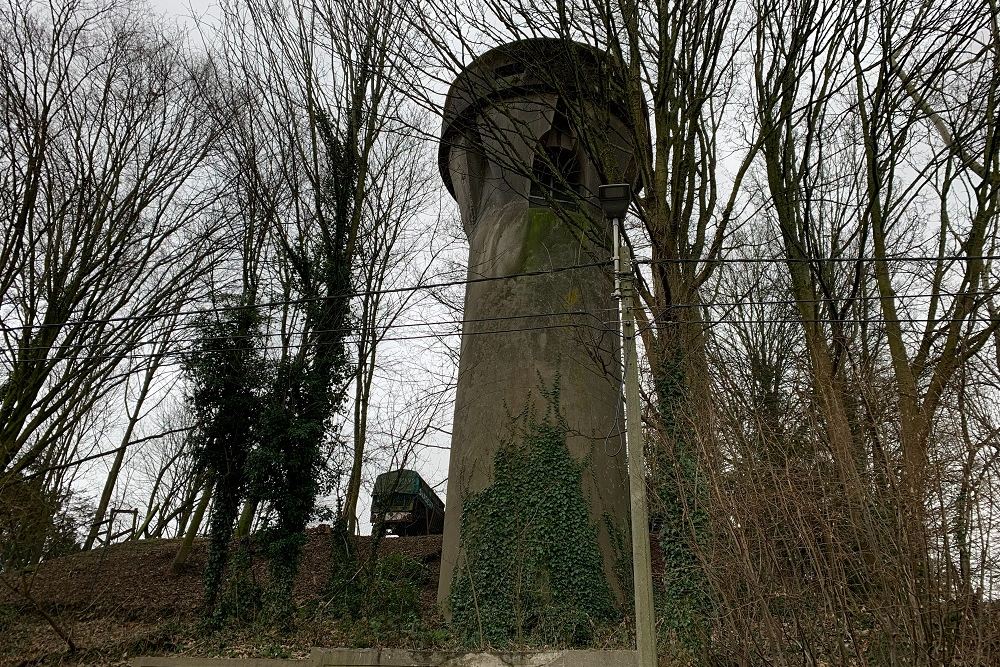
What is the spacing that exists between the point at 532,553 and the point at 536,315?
378 cm

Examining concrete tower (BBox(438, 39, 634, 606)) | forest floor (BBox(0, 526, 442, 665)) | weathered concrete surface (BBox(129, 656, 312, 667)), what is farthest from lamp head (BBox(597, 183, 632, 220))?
forest floor (BBox(0, 526, 442, 665))

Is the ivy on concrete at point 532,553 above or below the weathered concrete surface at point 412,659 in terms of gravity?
above

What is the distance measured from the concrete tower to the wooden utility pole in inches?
123

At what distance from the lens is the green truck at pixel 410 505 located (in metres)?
18.3

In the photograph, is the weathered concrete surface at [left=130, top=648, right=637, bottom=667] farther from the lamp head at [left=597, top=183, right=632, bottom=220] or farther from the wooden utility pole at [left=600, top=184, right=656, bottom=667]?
the lamp head at [left=597, top=183, right=632, bottom=220]

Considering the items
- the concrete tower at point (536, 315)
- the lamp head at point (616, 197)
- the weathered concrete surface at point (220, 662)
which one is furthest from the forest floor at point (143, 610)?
the lamp head at point (616, 197)

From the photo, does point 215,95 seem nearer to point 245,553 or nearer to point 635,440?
point 245,553

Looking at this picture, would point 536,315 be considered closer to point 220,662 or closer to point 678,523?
point 678,523

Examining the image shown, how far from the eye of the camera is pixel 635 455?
19.7 feet

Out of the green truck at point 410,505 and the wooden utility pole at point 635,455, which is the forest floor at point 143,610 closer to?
the green truck at point 410,505

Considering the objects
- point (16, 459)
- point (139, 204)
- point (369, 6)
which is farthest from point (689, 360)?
point (16, 459)

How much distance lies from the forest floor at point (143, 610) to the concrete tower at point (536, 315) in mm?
2547

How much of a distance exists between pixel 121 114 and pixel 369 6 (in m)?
6.28

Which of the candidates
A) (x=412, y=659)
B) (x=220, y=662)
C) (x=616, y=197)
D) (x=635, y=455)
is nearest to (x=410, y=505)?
(x=220, y=662)
